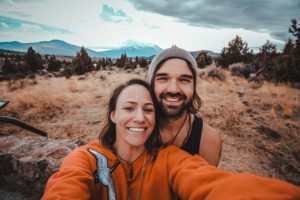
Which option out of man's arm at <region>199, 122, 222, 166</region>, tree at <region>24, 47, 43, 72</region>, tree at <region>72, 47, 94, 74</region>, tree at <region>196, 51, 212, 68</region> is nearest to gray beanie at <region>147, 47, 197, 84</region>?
man's arm at <region>199, 122, 222, 166</region>

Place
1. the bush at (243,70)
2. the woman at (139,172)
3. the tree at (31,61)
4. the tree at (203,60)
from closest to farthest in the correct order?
the woman at (139,172) → the bush at (243,70) → the tree at (203,60) → the tree at (31,61)

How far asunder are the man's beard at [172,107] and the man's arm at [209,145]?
1.40 ft

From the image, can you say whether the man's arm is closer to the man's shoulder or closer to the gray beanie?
the man's shoulder

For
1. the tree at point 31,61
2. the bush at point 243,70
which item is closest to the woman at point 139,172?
the bush at point 243,70

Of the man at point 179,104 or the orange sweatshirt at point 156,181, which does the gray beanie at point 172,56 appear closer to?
the man at point 179,104

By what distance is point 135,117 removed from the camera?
1787 mm

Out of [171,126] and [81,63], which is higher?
[81,63]

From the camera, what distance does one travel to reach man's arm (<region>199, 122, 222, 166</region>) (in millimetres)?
2293

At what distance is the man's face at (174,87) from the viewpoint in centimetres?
215

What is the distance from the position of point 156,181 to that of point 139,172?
0.60ft

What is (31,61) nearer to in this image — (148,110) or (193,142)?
(148,110)

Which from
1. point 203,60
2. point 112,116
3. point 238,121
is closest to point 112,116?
point 112,116

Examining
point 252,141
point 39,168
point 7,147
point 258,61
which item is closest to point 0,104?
point 7,147

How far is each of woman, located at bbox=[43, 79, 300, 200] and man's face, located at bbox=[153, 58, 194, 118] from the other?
24 centimetres
